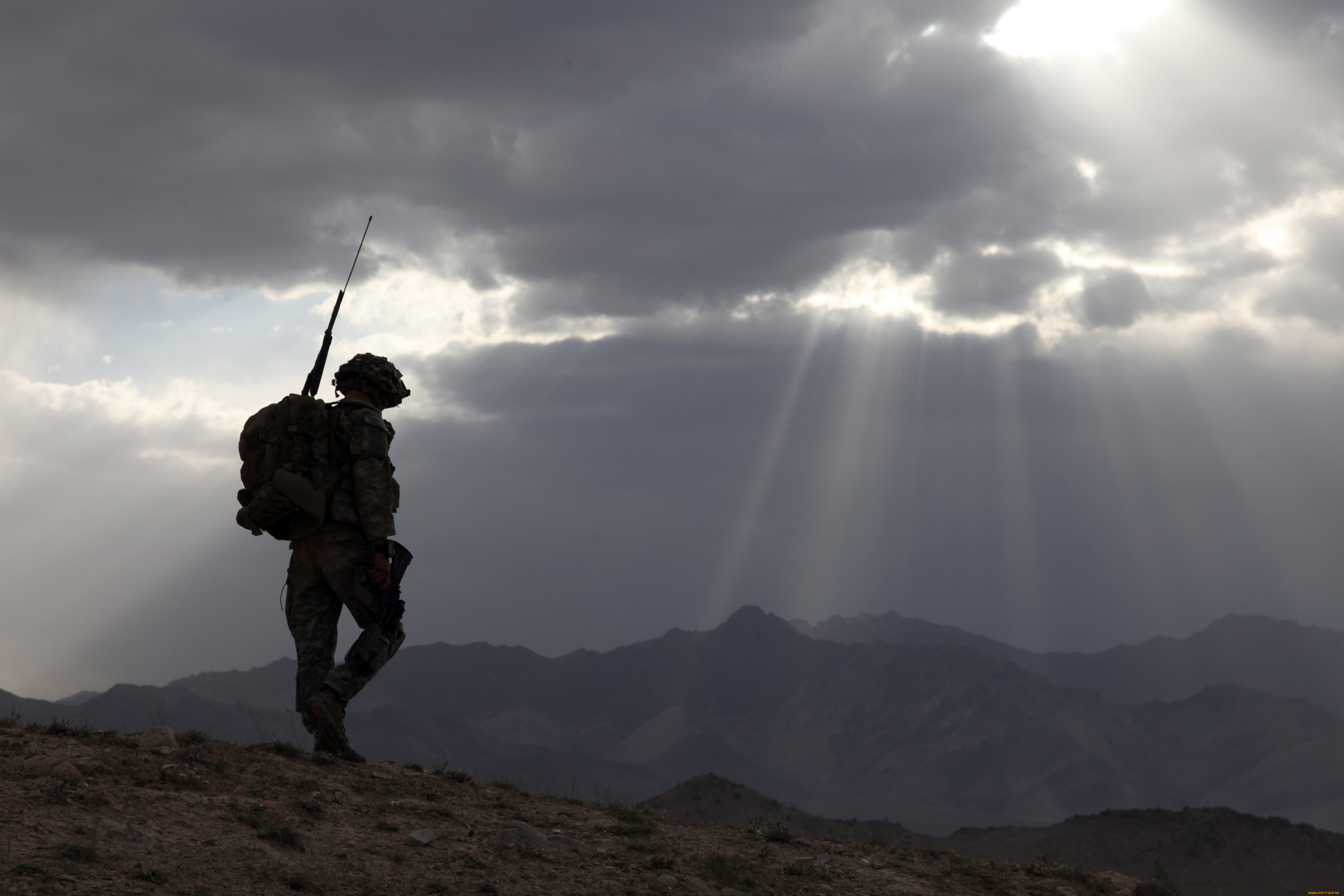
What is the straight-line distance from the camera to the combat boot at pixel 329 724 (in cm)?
870

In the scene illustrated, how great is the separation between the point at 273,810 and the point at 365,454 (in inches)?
124

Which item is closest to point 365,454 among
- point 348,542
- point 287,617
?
point 348,542

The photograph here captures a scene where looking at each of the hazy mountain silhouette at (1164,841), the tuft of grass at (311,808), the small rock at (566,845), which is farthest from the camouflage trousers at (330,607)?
the hazy mountain silhouette at (1164,841)

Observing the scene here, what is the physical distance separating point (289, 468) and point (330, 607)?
1315 mm

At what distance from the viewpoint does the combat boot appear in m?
8.70

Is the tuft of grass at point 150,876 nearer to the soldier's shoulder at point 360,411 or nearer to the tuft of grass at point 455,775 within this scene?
the tuft of grass at point 455,775

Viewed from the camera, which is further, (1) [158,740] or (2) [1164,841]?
(2) [1164,841]

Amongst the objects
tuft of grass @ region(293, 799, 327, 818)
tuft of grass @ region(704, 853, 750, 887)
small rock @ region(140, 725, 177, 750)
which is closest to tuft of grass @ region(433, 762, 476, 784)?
tuft of grass @ region(293, 799, 327, 818)

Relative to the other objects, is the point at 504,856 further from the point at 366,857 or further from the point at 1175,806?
the point at 1175,806

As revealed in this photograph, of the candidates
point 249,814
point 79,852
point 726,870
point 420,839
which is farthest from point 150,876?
point 726,870

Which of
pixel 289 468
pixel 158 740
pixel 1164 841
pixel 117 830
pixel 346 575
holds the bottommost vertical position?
pixel 117 830

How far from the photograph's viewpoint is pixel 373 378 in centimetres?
945

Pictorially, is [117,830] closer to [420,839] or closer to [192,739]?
[420,839]

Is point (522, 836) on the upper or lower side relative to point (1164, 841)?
lower
